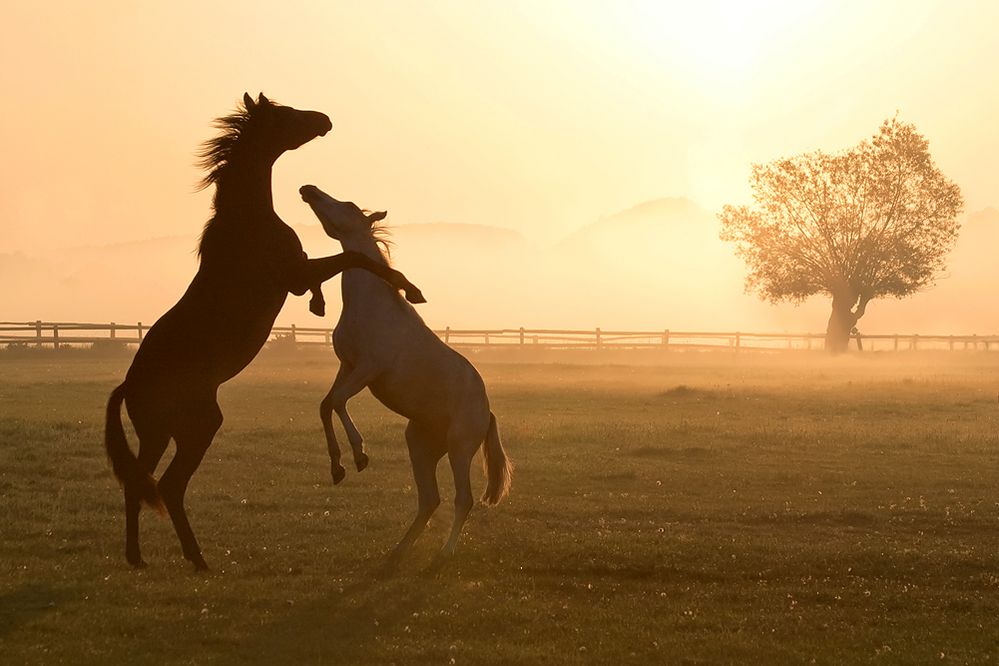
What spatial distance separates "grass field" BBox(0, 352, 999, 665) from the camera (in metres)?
8.41

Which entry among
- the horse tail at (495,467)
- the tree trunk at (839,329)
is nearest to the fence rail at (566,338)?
the tree trunk at (839,329)

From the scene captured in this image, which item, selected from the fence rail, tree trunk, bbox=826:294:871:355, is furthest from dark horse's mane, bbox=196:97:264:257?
tree trunk, bbox=826:294:871:355

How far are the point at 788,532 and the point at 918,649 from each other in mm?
4740

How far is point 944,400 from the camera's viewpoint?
104 ft

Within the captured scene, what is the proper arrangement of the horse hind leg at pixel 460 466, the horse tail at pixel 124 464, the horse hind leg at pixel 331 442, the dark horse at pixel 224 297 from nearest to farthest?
the dark horse at pixel 224 297, the horse tail at pixel 124 464, the horse hind leg at pixel 331 442, the horse hind leg at pixel 460 466

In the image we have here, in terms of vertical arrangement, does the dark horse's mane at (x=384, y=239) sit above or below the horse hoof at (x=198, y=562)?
above

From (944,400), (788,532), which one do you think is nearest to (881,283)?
(944,400)

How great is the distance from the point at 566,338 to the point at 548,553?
51.6 m

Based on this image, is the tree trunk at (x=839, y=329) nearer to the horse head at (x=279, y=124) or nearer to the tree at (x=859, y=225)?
the tree at (x=859, y=225)

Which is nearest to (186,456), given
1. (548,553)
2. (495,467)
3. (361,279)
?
(361,279)

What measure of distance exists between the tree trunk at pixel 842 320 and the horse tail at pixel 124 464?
5331 cm

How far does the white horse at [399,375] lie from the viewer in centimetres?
1019

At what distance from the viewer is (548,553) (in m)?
11.5

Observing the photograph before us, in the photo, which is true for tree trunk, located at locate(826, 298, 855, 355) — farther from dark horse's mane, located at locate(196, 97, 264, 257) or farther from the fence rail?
dark horse's mane, located at locate(196, 97, 264, 257)
